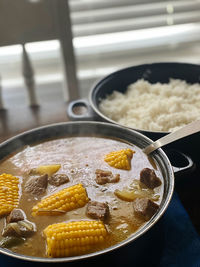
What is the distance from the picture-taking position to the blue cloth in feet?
3.35

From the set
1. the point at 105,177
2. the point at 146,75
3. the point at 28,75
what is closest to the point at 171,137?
the point at 105,177

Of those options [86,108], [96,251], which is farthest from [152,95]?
[96,251]

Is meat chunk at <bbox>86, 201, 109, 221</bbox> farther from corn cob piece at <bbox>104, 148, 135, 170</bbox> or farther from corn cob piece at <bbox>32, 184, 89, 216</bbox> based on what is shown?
corn cob piece at <bbox>104, 148, 135, 170</bbox>

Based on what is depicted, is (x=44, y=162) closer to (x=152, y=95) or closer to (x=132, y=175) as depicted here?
(x=132, y=175)

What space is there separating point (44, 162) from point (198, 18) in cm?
241

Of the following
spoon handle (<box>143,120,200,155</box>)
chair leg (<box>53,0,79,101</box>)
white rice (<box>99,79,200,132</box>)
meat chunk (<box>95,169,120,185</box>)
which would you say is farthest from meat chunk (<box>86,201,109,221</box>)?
chair leg (<box>53,0,79,101</box>)

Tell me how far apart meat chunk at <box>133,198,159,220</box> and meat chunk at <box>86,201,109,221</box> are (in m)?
0.11

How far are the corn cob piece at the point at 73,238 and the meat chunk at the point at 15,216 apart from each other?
0.11 metres

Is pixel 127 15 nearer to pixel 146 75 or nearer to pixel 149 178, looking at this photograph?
pixel 146 75

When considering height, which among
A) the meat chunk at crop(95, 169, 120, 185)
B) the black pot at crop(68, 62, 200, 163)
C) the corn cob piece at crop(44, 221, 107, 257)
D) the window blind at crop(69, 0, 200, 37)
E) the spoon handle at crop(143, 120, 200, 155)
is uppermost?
the window blind at crop(69, 0, 200, 37)

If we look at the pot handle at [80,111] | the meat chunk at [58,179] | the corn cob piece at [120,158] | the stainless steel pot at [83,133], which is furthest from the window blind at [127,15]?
the meat chunk at [58,179]

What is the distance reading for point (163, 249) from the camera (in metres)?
1.31

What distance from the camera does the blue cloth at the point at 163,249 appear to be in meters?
1.02

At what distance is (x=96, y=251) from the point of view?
3.45 ft
